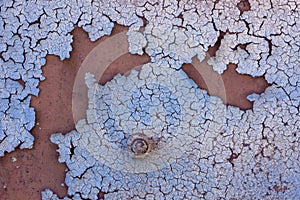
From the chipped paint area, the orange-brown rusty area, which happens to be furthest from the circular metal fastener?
the orange-brown rusty area

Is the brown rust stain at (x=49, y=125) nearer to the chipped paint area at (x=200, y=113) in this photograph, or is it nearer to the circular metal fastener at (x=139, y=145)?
the chipped paint area at (x=200, y=113)

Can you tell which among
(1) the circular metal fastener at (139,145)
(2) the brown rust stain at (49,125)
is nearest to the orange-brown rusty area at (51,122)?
(2) the brown rust stain at (49,125)

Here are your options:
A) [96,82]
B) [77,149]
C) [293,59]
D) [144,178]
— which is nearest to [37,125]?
[77,149]

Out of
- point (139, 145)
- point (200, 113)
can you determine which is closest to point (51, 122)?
point (139, 145)

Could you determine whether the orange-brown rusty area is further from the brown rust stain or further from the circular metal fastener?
the circular metal fastener
